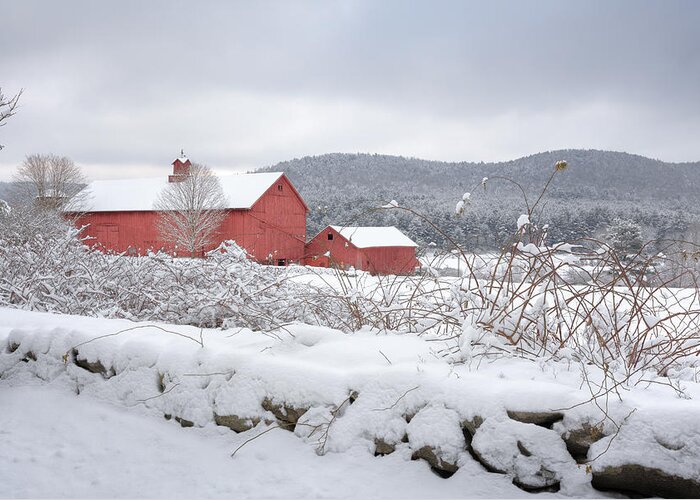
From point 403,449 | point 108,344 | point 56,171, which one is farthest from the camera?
point 56,171

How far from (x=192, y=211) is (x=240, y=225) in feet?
9.37

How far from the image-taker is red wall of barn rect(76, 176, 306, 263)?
2572 cm

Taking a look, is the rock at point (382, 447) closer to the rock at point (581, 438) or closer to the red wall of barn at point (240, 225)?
the rock at point (581, 438)

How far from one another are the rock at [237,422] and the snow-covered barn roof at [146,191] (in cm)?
2357

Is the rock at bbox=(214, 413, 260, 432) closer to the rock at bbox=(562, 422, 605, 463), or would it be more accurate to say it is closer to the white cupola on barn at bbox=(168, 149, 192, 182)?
the rock at bbox=(562, 422, 605, 463)

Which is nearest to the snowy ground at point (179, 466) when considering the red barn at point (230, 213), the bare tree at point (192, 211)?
the red barn at point (230, 213)

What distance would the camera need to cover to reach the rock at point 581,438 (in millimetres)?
1885

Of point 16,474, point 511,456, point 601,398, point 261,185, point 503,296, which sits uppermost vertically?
point 261,185

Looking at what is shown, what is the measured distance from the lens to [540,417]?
196 cm

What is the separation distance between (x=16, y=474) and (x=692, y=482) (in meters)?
2.97

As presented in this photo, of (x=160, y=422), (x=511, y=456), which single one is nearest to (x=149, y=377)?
(x=160, y=422)

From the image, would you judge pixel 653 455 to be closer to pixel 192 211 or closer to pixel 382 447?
pixel 382 447

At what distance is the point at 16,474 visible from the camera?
7.79 ft

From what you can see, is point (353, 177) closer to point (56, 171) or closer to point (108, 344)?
point (56, 171)
